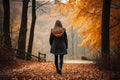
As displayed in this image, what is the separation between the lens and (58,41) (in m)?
12.7

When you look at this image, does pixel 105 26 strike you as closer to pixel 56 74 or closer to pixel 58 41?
pixel 58 41

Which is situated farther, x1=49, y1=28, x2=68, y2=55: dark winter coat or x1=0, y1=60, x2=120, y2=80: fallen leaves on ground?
x1=49, y1=28, x2=68, y2=55: dark winter coat

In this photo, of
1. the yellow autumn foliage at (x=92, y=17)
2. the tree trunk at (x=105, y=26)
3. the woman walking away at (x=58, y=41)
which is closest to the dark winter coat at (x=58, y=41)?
the woman walking away at (x=58, y=41)

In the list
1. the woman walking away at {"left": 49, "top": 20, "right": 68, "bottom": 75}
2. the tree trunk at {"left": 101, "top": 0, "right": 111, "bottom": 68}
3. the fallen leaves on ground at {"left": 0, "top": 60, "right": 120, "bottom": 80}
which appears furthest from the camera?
the tree trunk at {"left": 101, "top": 0, "right": 111, "bottom": 68}

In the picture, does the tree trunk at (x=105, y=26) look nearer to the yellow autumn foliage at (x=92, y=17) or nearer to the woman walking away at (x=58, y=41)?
the woman walking away at (x=58, y=41)

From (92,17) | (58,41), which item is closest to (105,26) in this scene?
(58,41)

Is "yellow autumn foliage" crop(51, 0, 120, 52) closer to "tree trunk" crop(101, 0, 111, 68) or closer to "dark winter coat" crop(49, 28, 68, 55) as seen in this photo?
"tree trunk" crop(101, 0, 111, 68)

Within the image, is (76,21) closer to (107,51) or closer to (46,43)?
(107,51)

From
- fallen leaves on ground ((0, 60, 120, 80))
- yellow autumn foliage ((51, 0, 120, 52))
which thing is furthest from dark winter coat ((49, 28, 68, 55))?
yellow autumn foliage ((51, 0, 120, 52))

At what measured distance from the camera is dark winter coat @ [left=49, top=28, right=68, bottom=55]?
12.5 meters

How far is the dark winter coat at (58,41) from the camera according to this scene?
41.0 feet

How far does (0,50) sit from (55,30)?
175 inches

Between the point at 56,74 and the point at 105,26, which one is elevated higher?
the point at 105,26

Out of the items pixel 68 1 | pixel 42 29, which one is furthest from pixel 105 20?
pixel 42 29
